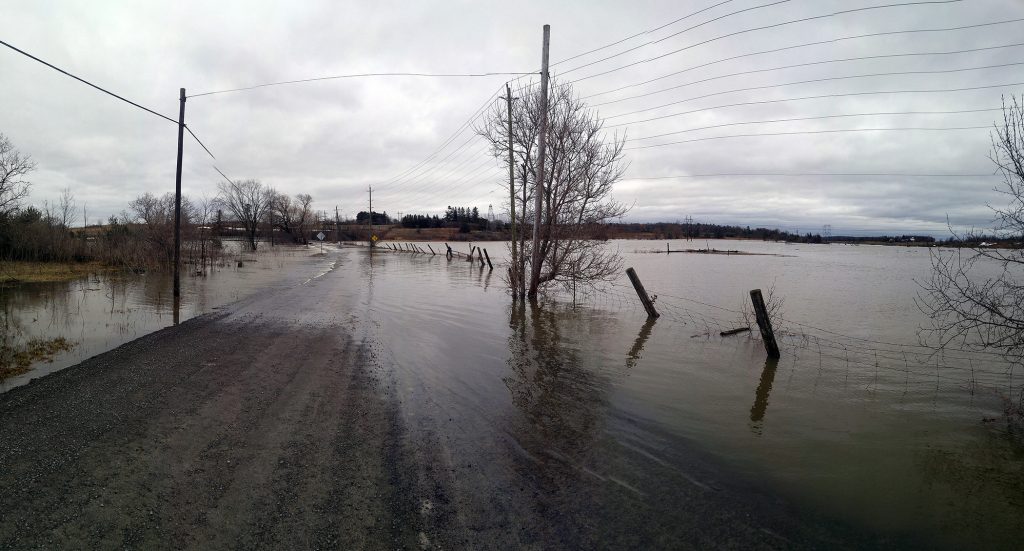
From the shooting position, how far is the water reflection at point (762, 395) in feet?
20.1

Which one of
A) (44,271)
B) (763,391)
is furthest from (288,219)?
(763,391)

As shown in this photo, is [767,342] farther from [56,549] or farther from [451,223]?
[451,223]

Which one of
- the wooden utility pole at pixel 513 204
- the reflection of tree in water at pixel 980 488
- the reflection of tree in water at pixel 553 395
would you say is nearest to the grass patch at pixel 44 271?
the wooden utility pole at pixel 513 204

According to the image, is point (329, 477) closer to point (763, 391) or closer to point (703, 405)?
point (703, 405)

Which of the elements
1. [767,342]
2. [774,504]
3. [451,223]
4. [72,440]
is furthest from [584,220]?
[451,223]

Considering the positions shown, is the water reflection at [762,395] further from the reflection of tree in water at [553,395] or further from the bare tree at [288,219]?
the bare tree at [288,219]

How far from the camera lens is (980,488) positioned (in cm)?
458

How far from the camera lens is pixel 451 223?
123 metres

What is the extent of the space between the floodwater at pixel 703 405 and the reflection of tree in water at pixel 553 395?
34mm

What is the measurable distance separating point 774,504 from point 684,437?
1.44 metres

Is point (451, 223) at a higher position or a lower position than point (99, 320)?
higher

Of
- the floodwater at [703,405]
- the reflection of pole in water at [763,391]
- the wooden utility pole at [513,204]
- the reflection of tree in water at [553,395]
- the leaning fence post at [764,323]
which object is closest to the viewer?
the floodwater at [703,405]

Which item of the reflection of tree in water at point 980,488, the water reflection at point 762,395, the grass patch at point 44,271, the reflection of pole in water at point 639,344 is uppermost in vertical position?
the grass patch at point 44,271

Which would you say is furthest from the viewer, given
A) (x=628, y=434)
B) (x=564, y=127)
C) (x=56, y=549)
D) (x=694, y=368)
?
A: (x=564, y=127)
